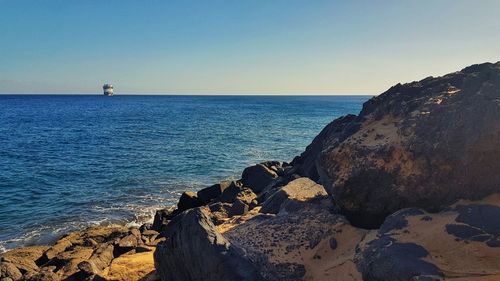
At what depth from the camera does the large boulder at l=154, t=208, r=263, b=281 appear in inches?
398

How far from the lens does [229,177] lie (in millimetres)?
33844

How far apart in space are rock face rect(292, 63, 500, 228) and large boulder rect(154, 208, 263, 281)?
3.66m

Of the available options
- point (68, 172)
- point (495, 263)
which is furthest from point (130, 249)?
point (68, 172)

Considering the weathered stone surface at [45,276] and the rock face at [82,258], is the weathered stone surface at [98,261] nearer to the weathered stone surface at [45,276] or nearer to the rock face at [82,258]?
the rock face at [82,258]

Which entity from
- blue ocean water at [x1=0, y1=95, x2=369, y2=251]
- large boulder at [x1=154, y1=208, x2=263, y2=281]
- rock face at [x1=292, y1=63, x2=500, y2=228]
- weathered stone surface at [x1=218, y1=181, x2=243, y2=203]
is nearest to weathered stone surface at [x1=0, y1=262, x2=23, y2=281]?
blue ocean water at [x1=0, y1=95, x2=369, y2=251]

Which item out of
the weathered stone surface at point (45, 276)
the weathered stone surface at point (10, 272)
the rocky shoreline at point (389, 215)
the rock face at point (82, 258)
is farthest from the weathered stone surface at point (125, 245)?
the weathered stone surface at point (10, 272)

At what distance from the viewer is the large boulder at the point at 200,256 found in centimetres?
1012

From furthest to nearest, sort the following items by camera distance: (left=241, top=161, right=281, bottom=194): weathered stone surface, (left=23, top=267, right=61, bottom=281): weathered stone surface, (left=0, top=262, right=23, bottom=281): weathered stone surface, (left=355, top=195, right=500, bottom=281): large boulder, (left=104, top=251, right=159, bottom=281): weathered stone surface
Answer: (left=241, top=161, right=281, bottom=194): weathered stone surface < (left=0, top=262, right=23, bottom=281): weathered stone surface < (left=23, top=267, right=61, bottom=281): weathered stone surface < (left=104, top=251, right=159, bottom=281): weathered stone surface < (left=355, top=195, right=500, bottom=281): large boulder

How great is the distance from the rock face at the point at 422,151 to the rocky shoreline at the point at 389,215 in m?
0.03

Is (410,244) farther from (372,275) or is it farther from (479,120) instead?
(479,120)

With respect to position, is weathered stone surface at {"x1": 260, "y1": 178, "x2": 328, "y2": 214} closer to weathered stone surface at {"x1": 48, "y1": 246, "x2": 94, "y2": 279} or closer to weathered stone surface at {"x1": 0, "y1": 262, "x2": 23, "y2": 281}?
weathered stone surface at {"x1": 48, "y1": 246, "x2": 94, "y2": 279}

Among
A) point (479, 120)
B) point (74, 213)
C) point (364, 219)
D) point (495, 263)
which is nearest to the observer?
point (495, 263)

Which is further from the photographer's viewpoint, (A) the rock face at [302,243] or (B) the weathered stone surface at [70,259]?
(B) the weathered stone surface at [70,259]

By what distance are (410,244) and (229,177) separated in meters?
25.4
